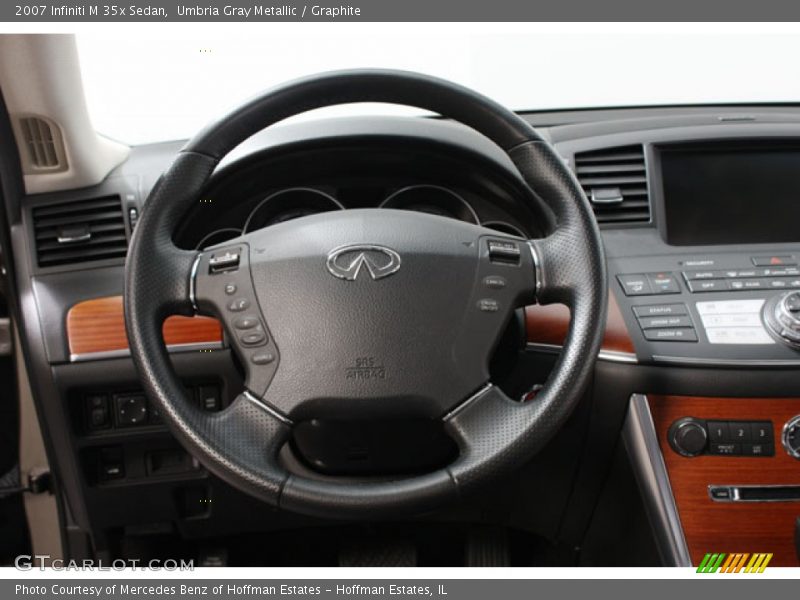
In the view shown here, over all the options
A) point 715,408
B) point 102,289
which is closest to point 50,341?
point 102,289

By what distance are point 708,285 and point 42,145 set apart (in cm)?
118

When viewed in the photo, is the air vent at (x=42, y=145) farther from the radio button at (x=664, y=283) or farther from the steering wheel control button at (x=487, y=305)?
A: the radio button at (x=664, y=283)

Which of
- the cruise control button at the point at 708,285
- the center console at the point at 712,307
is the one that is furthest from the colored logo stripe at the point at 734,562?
the cruise control button at the point at 708,285

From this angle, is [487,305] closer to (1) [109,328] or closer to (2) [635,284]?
(2) [635,284]

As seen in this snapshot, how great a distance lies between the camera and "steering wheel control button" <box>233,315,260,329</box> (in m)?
1.06

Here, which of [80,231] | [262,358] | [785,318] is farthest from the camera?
[80,231]

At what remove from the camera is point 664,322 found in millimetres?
1249

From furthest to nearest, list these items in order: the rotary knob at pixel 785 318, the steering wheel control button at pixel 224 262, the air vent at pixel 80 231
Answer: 1. the air vent at pixel 80 231
2. the rotary knob at pixel 785 318
3. the steering wheel control button at pixel 224 262

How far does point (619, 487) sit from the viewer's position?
4.39 feet

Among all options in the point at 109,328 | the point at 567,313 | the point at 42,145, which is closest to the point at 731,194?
the point at 567,313

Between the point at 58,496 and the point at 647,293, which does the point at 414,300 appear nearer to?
the point at 647,293

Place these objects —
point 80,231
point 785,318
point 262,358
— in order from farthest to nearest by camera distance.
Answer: point 80,231, point 785,318, point 262,358

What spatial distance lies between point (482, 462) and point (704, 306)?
0.54 metres

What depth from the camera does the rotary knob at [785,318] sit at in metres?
1.22
